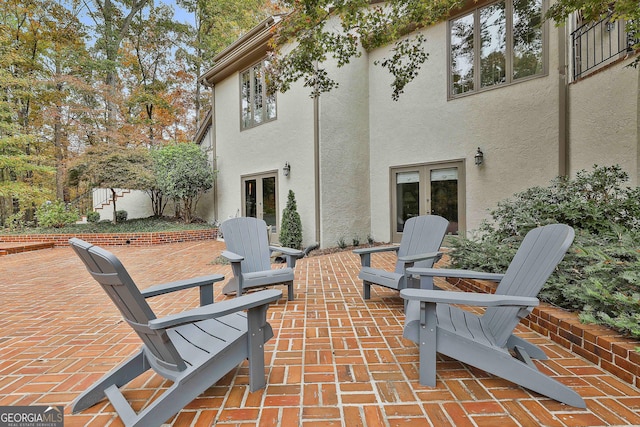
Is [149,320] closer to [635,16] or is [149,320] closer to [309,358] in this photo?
[309,358]

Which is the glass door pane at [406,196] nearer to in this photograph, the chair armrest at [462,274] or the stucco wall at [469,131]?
the stucco wall at [469,131]

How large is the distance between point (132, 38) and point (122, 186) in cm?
1116

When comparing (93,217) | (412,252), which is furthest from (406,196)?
(93,217)

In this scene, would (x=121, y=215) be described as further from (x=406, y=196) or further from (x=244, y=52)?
(x=406, y=196)

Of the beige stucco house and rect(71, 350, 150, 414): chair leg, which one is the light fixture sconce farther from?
rect(71, 350, 150, 414): chair leg

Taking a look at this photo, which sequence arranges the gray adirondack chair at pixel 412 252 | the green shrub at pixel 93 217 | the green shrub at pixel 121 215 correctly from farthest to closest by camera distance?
the green shrub at pixel 121 215 → the green shrub at pixel 93 217 → the gray adirondack chair at pixel 412 252

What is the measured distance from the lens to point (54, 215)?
9617 mm

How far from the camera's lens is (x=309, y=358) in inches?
88.3

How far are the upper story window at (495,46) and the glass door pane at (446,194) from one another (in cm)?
186

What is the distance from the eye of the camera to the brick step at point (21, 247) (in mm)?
7502

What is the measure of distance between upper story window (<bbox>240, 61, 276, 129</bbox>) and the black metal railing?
22.7 feet

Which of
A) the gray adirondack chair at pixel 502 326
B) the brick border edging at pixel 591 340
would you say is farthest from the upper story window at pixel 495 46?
the gray adirondack chair at pixel 502 326

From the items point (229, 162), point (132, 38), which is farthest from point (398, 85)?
point (132, 38)

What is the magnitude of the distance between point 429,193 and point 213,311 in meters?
6.62
